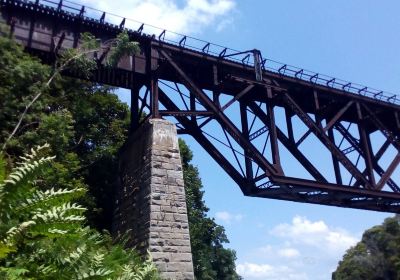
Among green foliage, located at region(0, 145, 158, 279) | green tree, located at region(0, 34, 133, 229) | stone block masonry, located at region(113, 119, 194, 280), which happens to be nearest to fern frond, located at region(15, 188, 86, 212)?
green foliage, located at region(0, 145, 158, 279)

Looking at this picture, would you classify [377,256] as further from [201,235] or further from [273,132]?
[273,132]

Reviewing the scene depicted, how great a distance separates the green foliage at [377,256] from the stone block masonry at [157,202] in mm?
45566

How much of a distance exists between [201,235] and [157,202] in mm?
16463

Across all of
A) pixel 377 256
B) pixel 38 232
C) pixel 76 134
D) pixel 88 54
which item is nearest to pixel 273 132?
pixel 88 54

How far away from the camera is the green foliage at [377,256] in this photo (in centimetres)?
5588

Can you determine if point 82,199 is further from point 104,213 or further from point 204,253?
point 204,253

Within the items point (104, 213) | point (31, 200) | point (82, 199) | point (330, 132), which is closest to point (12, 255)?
point (31, 200)

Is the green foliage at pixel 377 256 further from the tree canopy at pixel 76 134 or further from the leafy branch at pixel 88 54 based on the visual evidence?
the leafy branch at pixel 88 54

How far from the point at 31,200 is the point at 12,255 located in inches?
23.6

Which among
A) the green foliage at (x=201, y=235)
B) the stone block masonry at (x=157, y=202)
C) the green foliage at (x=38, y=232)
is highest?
the green foliage at (x=201, y=235)

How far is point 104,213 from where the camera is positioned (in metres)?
20.0

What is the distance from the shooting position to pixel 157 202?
46.9 feet

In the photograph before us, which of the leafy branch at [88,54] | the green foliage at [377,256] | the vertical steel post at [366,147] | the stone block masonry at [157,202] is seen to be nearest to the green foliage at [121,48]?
the leafy branch at [88,54]

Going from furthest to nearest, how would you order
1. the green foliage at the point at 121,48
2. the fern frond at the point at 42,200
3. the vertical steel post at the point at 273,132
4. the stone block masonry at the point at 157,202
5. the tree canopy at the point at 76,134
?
1. the vertical steel post at the point at 273,132
2. the green foliage at the point at 121,48
3. the tree canopy at the point at 76,134
4. the stone block masonry at the point at 157,202
5. the fern frond at the point at 42,200
